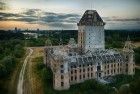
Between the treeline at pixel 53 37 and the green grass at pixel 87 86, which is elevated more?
the treeline at pixel 53 37

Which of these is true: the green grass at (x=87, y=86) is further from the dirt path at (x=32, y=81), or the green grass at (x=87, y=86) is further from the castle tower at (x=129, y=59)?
the castle tower at (x=129, y=59)

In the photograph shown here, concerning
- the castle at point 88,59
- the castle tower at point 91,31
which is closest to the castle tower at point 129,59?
the castle at point 88,59

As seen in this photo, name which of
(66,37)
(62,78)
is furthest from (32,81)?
(66,37)

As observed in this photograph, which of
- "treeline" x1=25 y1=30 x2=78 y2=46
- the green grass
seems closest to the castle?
the green grass

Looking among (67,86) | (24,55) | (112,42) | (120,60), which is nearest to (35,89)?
(67,86)

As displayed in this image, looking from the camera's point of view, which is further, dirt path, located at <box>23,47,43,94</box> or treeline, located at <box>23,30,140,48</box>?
treeline, located at <box>23,30,140,48</box>

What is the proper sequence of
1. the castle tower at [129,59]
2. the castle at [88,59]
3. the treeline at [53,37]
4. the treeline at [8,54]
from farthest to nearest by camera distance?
1. the treeline at [53,37]
2. the castle tower at [129,59]
3. the treeline at [8,54]
4. the castle at [88,59]

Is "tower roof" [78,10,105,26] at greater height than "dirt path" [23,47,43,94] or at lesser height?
greater

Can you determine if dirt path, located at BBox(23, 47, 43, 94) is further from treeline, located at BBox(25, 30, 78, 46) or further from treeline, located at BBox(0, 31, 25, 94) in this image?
treeline, located at BBox(25, 30, 78, 46)

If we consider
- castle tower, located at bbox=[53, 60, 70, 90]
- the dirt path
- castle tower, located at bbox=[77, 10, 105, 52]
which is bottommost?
the dirt path
